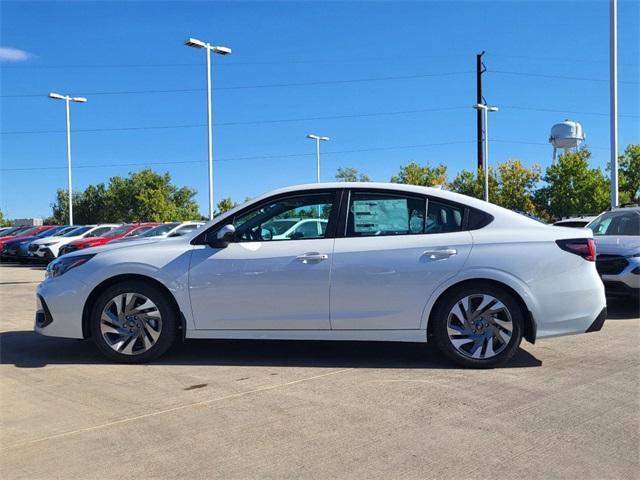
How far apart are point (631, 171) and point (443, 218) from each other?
50338mm

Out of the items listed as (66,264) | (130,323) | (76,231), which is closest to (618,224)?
(130,323)

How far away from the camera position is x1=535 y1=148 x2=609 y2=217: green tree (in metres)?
37.5

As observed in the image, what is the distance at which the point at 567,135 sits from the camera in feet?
173

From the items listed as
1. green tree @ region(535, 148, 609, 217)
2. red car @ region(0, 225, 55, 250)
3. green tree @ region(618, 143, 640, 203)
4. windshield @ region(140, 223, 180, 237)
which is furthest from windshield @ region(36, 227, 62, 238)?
green tree @ region(618, 143, 640, 203)

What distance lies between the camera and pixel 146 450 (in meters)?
3.53

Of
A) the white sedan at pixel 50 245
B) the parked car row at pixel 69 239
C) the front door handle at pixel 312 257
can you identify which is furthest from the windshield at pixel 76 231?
the front door handle at pixel 312 257

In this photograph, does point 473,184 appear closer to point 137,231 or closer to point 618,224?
point 137,231

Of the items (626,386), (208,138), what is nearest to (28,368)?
(626,386)

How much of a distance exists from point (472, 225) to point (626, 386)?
5.93 feet

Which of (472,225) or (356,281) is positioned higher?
(472,225)

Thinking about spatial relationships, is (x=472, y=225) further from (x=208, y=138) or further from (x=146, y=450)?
(x=208, y=138)

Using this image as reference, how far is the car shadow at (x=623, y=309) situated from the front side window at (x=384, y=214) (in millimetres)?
4230

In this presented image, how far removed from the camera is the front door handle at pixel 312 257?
516 centimetres

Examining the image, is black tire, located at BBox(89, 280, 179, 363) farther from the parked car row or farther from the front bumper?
the parked car row
